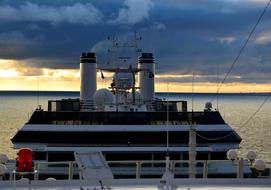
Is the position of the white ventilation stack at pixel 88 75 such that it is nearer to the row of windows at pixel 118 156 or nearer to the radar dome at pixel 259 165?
the row of windows at pixel 118 156

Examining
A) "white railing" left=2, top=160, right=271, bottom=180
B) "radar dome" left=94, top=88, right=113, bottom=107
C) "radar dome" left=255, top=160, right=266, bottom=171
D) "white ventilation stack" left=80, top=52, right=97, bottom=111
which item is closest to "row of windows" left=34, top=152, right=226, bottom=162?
"white railing" left=2, top=160, right=271, bottom=180

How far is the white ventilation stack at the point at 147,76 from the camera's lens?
1726 inches

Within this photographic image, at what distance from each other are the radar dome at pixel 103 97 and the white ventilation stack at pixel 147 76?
5.82 metres

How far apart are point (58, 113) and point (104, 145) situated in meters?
4.18

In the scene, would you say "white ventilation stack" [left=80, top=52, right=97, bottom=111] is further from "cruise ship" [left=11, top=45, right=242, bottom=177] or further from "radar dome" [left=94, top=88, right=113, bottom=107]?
"cruise ship" [left=11, top=45, right=242, bottom=177]

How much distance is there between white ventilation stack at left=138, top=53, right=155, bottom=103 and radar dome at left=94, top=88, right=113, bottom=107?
5.82 metres

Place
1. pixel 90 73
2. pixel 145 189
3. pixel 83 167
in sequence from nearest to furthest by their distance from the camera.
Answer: pixel 83 167
pixel 145 189
pixel 90 73

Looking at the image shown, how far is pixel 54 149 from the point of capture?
99.1ft

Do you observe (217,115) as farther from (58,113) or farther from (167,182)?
(167,182)

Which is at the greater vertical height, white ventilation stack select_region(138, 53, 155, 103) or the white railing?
white ventilation stack select_region(138, 53, 155, 103)

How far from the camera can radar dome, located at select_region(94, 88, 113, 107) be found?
123 feet

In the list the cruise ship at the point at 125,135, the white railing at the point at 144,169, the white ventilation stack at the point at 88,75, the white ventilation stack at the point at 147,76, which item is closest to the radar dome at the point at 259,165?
the white railing at the point at 144,169

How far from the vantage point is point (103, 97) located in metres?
37.6

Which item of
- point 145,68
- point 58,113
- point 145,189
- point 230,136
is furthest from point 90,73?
point 145,189
